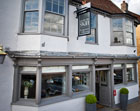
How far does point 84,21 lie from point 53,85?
12.6 feet

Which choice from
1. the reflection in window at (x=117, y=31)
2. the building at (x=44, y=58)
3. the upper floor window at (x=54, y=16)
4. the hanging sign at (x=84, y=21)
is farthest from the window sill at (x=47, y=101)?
the reflection in window at (x=117, y=31)

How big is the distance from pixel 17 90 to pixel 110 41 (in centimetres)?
718

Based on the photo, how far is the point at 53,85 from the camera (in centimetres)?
605

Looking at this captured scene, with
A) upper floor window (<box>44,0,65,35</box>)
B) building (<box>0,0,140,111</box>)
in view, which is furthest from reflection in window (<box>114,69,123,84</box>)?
upper floor window (<box>44,0,65,35</box>)

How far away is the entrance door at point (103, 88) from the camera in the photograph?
27.7ft

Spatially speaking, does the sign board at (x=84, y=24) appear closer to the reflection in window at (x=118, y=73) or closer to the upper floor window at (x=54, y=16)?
the upper floor window at (x=54, y=16)

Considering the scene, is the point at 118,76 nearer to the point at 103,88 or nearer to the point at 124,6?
the point at 103,88

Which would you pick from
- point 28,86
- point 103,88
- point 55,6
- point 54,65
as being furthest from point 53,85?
point 103,88

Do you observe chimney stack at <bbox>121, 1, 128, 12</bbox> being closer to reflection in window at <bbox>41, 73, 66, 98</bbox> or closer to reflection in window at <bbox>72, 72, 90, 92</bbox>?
reflection in window at <bbox>72, 72, 90, 92</bbox>

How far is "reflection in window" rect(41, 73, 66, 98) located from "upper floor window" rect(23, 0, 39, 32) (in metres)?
2.36

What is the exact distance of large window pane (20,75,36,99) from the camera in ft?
18.1

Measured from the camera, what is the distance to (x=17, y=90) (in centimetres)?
539

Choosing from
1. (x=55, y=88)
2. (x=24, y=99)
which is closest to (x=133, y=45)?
(x=55, y=88)

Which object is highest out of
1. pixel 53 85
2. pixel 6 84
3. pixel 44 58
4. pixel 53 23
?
pixel 53 23
